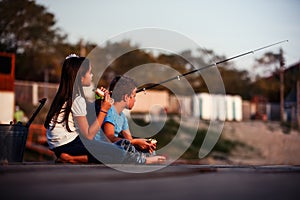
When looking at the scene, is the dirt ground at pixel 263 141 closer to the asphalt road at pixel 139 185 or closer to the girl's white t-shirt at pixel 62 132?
the girl's white t-shirt at pixel 62 132

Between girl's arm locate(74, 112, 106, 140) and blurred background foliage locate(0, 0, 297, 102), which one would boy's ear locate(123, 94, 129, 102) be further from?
blurred background foliage locate(0, 0, 297, 102)

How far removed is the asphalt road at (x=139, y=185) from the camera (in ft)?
9.12

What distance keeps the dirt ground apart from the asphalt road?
2556cm

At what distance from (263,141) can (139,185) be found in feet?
102

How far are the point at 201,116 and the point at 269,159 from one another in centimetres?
759

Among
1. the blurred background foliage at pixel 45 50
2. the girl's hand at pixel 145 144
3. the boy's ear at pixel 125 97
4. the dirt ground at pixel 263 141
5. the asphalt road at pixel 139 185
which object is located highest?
the blurred background foliage at pixel 45 50

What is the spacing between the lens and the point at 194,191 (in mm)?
3080

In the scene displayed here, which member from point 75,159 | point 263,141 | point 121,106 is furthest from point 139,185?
point 263,141

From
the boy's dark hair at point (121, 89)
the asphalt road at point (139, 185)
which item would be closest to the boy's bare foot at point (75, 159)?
the boy's dark hair at point (121, 89)

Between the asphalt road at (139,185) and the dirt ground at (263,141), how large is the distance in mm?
25556

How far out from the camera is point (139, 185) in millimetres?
3152

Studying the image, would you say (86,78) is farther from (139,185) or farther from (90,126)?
(139,185)

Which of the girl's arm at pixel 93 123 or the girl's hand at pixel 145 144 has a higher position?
the girl's arm at pixel 93 123

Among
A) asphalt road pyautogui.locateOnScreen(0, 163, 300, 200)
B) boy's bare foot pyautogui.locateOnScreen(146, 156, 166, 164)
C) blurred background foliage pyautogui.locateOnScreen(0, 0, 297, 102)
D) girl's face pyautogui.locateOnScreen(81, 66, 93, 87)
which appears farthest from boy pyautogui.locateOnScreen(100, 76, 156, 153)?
blurred background foliage pyautogui.locateOnScreen(0, 0, 297, 102)
